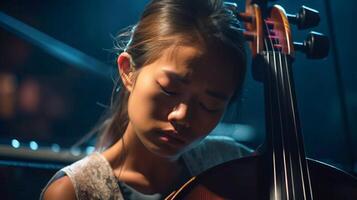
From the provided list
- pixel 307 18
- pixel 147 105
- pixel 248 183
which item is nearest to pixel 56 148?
pixel 147 105

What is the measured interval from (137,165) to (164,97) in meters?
0.20

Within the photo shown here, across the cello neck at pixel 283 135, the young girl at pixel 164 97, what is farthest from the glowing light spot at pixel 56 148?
the cello neck at pixel 283 135

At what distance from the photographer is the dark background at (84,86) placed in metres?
1.03

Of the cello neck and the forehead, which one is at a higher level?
the forehead

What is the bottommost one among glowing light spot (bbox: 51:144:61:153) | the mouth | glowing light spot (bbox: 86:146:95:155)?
glowing light spot (bbox: 86:146:95:155)

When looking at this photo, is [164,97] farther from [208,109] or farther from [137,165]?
[137,165]

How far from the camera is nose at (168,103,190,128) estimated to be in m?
0.66

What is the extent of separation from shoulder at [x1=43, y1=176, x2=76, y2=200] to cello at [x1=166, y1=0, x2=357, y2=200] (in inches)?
7.7

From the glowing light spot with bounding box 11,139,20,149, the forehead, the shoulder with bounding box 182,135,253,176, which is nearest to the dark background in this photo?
the glowing light spot with bounding box 11,139,20,149

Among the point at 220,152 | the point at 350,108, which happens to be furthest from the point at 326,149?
the point at 220,152

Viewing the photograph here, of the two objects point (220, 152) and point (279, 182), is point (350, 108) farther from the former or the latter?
point (279, 182)

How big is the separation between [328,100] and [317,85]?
0.21 feet

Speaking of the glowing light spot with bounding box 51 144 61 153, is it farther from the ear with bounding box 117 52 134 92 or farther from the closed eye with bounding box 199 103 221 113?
the closed eye with bounding box 199 103 221 113

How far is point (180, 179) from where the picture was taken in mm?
838
